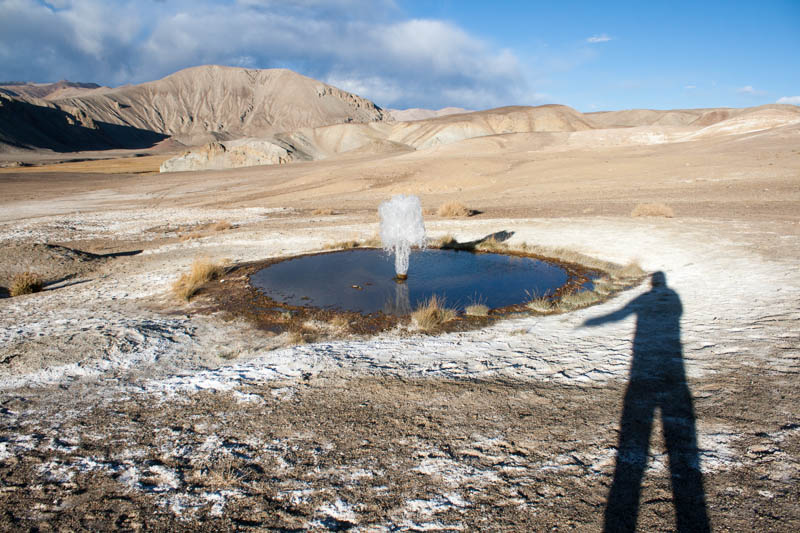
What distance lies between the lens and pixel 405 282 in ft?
35.1

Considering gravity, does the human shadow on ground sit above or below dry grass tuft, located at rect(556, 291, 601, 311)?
below

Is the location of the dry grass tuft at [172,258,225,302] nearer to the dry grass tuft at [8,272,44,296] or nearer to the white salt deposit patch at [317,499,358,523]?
the dry grass tuft at [8,272,44,296]

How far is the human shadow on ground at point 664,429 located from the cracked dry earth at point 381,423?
0.07 metres

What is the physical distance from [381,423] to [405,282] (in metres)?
6.46

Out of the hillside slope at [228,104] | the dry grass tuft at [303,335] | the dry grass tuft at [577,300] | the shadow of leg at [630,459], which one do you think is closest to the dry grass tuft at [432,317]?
the dry grass tuft at [303,335]

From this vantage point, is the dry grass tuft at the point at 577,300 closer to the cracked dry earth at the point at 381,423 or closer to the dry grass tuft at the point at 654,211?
the cracked dry earth at the point at 381,423

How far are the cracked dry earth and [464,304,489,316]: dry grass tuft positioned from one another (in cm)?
66

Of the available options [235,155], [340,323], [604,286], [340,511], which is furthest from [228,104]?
[340,511]

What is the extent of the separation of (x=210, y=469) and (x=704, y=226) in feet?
48.6

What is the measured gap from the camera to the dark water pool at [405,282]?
9.30 metres

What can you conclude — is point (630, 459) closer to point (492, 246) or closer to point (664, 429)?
point (664, 429)

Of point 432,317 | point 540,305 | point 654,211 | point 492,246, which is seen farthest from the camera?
point 654,211

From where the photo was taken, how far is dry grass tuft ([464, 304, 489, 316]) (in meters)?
8.12

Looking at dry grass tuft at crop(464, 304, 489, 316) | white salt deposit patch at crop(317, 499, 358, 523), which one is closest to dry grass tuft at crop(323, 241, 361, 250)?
dry grass tuft at crop(464, 304, 489, 316)
